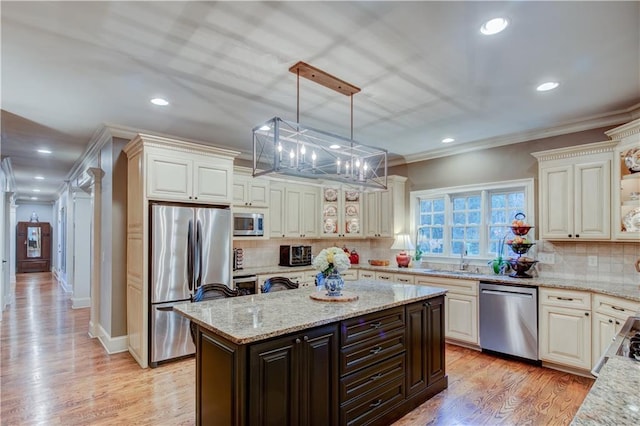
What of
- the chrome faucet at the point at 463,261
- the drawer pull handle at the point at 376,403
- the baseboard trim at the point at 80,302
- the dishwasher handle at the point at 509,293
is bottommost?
the baseboard trim at the point at 80,302

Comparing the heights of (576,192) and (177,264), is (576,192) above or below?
A: above

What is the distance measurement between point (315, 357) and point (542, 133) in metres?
3.94

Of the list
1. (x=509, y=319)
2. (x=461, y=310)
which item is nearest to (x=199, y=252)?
(x=461, y=310)

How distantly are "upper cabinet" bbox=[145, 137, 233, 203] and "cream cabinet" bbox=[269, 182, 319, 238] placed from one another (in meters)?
1.21

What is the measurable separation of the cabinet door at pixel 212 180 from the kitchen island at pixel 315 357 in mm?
1731

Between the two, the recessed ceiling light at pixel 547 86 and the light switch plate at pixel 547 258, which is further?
the light switch plate at pixel 547 258

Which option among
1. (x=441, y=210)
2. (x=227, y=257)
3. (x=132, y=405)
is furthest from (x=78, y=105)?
(x=441, y=210)

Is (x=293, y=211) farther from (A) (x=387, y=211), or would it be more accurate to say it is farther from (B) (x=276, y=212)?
(A) (x=387, y=211)

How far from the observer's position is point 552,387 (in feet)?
10.8

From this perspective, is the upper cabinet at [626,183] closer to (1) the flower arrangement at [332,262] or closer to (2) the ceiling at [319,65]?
(2) the ceiling at [319,65]

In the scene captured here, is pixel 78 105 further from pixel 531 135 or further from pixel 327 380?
pixel 531 135

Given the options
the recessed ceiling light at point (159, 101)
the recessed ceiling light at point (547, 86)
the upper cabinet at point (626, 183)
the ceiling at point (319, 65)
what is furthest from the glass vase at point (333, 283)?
the upper cabinet at point (626, 183)

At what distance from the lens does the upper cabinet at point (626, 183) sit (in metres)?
3.29

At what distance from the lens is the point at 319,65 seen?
2619 mm
